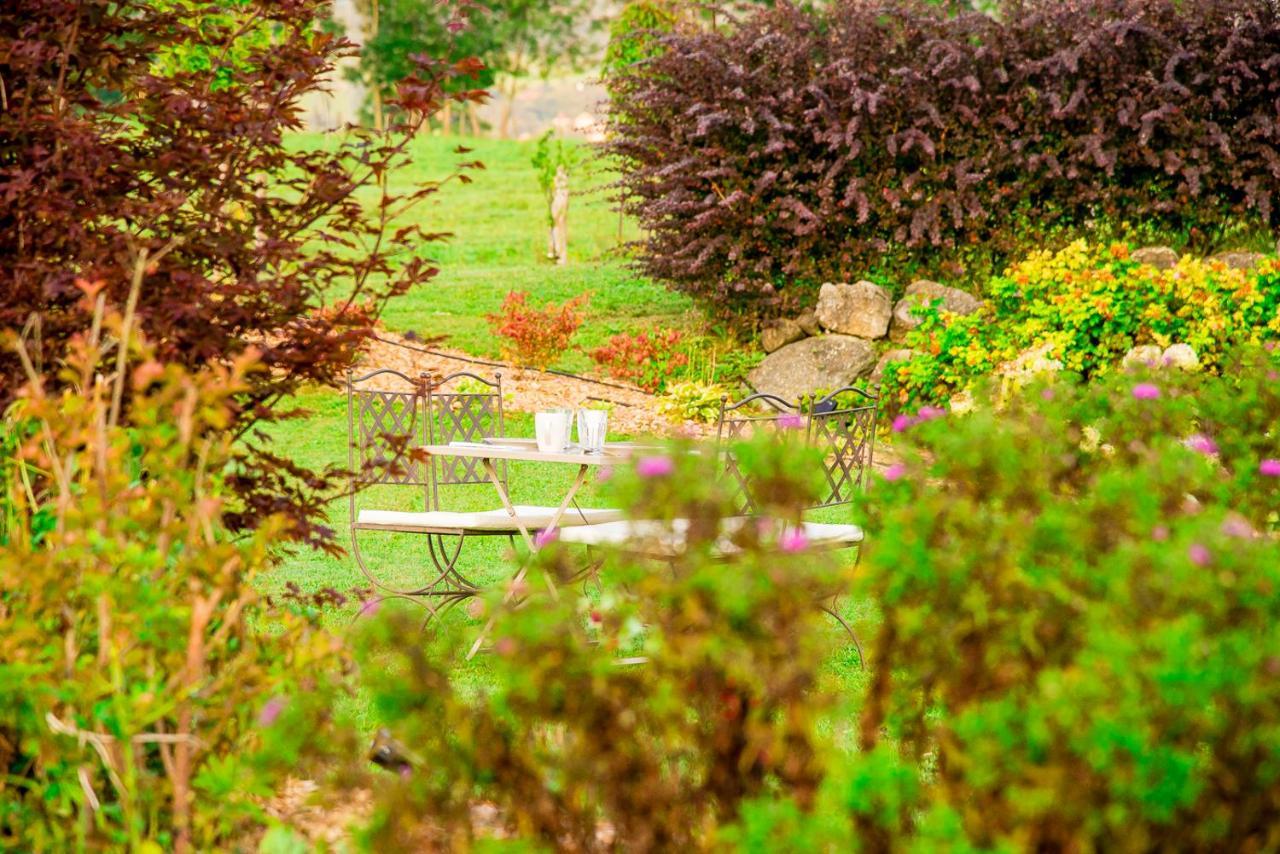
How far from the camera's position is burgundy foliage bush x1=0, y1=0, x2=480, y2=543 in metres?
3.50

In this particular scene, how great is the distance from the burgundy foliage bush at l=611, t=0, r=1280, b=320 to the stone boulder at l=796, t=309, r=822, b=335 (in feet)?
0.89

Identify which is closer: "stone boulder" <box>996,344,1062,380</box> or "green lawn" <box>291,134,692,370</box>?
"stone boulder" <box>996,344,1062,380</box>

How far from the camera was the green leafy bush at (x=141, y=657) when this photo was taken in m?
A: 2.47

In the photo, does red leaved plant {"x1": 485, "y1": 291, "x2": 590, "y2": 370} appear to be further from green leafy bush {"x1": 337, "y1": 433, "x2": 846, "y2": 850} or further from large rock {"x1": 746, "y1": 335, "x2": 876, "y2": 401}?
green leafy bush {"x1": 337, "y1": 433, "x2": 846, "y2": 850}

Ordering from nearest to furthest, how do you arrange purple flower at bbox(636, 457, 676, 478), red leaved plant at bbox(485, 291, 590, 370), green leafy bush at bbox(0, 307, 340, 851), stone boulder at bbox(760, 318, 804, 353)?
1. purple flower at bbox(636, 457, 676, 478)
2. green leafy bush at bbox(0, 307, 340, 851)
3. red leaved plant at bbox(485, 291, 590, 370)
4. stone boulder at bbox(760, 318, 804, 353)

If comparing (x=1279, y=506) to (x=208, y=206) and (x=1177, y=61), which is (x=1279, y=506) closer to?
(x=208, y=206)

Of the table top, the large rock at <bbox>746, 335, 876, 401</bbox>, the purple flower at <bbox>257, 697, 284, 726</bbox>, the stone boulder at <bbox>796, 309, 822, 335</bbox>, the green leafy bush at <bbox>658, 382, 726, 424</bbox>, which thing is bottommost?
the green leafy bush at <bbox>658, 382, 726, 424</bbox>

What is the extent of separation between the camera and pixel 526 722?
2277 millimetres

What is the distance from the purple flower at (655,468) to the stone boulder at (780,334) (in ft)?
32.9

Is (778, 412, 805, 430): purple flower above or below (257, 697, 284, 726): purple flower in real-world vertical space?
above

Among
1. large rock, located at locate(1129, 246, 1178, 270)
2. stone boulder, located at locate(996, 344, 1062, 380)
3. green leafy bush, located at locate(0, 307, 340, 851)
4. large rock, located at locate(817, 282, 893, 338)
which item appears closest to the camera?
green leafy bush, located at locate(0, 307, 340, 851)

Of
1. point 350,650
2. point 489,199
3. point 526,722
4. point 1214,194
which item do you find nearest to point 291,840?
point 350,650

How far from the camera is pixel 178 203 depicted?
3.64m

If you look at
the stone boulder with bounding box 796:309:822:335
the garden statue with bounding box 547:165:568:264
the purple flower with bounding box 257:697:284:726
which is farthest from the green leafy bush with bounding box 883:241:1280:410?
the garden statue with bounding box 547:165:568:264
